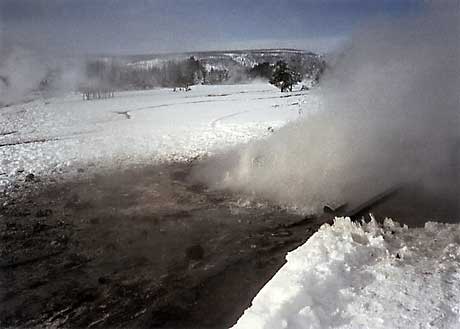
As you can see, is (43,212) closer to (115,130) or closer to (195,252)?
(195,252)

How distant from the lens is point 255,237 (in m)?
4.51

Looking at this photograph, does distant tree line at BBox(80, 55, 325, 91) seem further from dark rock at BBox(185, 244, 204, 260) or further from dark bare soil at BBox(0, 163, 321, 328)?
dark rock at BBox(185, 244, 204, 260)

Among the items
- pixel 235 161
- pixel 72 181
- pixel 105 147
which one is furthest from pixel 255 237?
pixel 105 147

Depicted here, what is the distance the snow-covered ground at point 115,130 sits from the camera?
8.64 metres

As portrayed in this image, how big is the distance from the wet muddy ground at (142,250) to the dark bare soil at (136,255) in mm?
11

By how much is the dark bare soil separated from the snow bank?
1.69 ft

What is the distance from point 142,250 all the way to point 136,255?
4.6 inches

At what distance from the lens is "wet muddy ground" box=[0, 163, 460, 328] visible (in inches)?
130

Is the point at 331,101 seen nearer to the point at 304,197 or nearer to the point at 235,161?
the point at 235,161

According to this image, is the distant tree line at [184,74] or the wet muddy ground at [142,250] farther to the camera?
the distant tree line at [184,74]

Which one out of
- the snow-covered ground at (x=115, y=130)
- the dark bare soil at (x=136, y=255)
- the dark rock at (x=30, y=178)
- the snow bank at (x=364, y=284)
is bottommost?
the snow-covered ground at (x=115, y=130)

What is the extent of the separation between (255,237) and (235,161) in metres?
3.18

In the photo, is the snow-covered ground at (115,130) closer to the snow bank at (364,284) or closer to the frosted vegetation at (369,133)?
the frosted vegetation at (369,133)

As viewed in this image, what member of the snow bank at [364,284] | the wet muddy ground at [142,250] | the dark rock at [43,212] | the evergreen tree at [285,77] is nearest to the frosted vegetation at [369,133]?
the wet muddy ground at [142,250]
